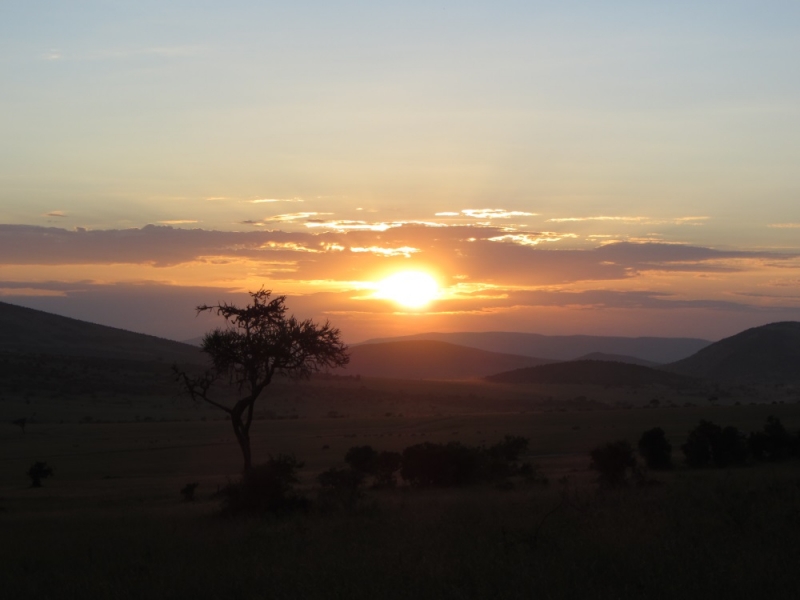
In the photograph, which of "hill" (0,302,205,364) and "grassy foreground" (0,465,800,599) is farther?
"hill" (0,302,205,364)

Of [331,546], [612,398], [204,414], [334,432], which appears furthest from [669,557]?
[612,398]

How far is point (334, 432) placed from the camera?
4800 cm

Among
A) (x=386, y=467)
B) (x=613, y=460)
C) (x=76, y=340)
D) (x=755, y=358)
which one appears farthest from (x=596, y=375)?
(x=613, y=460)

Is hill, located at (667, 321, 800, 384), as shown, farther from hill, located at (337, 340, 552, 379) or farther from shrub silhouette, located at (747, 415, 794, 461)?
shrub silhouette, located at (747, 415, 794, 461)

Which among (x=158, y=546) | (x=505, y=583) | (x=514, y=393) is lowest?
(x=514, y=393)

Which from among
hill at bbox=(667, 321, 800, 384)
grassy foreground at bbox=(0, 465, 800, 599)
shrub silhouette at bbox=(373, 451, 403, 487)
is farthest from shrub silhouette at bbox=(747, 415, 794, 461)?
hill at bbox=(667, 321, 800, 384)

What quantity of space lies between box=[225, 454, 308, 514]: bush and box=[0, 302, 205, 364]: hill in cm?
9539

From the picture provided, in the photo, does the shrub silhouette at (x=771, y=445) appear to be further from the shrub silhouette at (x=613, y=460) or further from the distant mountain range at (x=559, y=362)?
the distant mountain range at (x=559, y=362)

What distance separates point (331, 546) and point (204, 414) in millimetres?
58976

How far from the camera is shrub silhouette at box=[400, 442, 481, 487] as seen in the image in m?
22.0

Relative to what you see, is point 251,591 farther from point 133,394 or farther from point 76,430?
point 133,394

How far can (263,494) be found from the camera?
15383mm

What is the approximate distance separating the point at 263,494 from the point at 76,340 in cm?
11786

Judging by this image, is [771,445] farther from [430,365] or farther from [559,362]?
[430,365]
